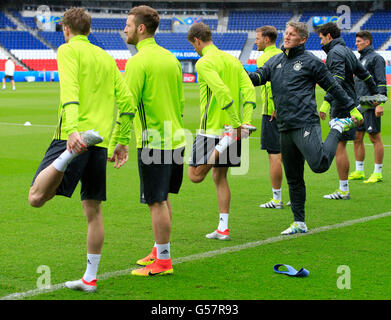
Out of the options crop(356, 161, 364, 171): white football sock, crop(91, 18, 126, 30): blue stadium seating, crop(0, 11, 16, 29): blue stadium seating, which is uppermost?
crop(91, 18, 126, 30): blue stadium seating

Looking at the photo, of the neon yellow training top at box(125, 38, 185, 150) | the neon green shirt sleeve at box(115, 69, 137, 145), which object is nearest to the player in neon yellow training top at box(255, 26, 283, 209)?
the neon yellow training top at box(125, 38, 185, 150)

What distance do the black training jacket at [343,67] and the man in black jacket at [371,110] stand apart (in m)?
1.55

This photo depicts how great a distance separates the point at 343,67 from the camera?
27.2ft

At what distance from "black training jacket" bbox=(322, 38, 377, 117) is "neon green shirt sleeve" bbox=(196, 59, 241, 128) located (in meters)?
1.91

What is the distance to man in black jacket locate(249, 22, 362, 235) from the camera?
22.5 feet

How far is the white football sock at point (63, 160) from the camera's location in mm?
4637

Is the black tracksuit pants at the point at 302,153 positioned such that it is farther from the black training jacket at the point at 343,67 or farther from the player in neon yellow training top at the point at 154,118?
the player in neon yellow training top at the point at 154,118

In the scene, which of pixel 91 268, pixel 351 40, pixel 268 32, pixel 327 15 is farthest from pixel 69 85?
pixel 327 15

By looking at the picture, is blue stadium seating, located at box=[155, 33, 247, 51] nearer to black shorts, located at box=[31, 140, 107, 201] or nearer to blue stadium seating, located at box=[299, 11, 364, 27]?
blue stadium seating, located at box=[299, 11, 364, 27]

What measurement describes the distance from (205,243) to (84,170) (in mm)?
2024

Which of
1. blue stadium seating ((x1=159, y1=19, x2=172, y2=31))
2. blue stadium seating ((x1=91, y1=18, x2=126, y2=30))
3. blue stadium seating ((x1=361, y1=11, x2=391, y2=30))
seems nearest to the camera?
blue stadium seating ((x1=361, y1=11, x2=391, y2=30))

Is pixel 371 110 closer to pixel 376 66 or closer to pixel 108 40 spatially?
pixel 376 66

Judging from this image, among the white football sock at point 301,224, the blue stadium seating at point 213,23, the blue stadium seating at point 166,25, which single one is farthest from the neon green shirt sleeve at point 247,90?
the blue stadium seating at point 213,23

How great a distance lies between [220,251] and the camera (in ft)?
20.5
